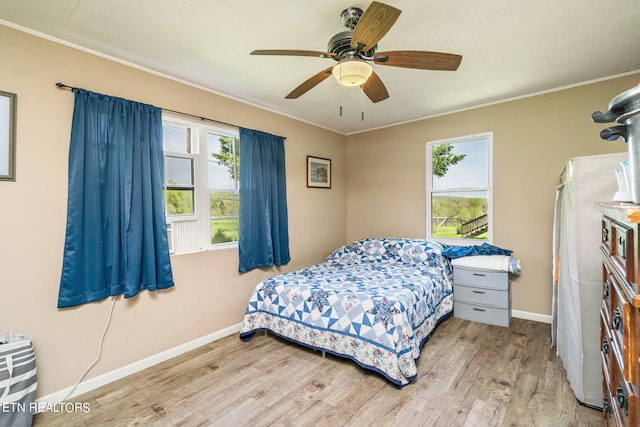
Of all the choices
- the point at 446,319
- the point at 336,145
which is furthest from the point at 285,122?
the point at 446,319

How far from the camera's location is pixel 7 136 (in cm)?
195

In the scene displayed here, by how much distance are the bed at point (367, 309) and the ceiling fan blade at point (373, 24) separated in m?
1.83

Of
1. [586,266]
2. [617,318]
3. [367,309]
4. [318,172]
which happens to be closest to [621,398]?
[617,318]

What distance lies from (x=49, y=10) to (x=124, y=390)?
8.59ft

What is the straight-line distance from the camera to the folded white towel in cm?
323

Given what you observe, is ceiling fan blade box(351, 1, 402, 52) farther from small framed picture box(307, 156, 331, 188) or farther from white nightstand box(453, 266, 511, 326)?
white nightstand box(453, 266, 511, 326)

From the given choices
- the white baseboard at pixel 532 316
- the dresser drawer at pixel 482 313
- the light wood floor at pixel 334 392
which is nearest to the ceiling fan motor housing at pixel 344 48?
the light wood floor at pixel 334 392

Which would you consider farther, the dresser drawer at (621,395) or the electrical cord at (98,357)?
the electrical cord at (98,357)

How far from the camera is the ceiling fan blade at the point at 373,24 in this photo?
1.36 metres

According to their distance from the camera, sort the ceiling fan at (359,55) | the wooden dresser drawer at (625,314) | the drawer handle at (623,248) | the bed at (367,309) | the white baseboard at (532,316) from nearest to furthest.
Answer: the wooden dresser drawer at (625,314), the drawer handle at (623,248), the ceiling fan at (359,55), the bed at (367,309), the white baseboard at (532,316)

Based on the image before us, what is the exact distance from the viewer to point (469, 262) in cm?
346

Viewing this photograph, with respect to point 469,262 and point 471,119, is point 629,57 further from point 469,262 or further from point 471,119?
point 469,262

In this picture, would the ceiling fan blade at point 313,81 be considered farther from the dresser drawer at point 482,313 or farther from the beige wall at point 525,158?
the dresser drawer at point 482,313

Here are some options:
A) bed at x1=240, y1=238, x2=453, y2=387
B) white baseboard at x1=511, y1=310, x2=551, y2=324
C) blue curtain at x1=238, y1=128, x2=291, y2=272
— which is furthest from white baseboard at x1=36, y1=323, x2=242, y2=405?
white baseboard at x1=511, y1=310, x2=551, y2=324
